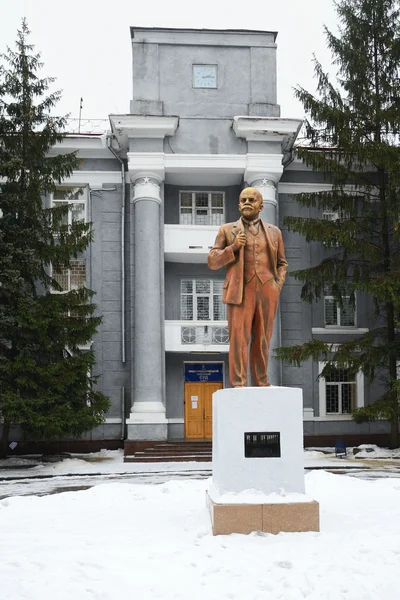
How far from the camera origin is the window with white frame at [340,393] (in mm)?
25938

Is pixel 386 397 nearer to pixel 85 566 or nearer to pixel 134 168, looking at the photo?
pixel 134 168

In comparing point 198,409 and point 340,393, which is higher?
point 340,393

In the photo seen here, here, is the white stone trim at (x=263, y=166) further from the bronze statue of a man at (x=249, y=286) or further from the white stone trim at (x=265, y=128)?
the bronze statue of a man at (x=249, y=286)

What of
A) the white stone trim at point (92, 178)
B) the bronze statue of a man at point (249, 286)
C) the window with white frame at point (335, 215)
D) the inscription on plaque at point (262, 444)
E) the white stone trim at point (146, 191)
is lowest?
the inscription on plaque at point (262, 444)

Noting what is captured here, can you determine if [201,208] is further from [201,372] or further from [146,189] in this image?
[201,372]

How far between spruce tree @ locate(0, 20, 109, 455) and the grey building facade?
1762mm

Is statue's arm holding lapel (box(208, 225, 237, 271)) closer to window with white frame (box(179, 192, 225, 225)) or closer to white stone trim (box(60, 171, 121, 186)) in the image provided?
window with white frame (box(179, 192, 225, 225))

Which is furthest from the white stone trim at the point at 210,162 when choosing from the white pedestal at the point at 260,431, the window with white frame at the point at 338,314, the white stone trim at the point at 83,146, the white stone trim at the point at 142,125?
the white pedestal at the point at 260,431

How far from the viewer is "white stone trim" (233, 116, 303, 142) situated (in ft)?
80.9

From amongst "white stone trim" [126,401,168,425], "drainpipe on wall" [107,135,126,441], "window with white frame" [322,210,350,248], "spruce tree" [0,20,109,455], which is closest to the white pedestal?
"spruce tree" [0,20,109,455]

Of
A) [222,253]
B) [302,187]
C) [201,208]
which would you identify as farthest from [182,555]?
[302,187]

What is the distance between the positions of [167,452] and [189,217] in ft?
28.1

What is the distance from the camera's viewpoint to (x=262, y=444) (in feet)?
28.9

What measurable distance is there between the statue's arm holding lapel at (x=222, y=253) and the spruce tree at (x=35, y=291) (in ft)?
39.8
